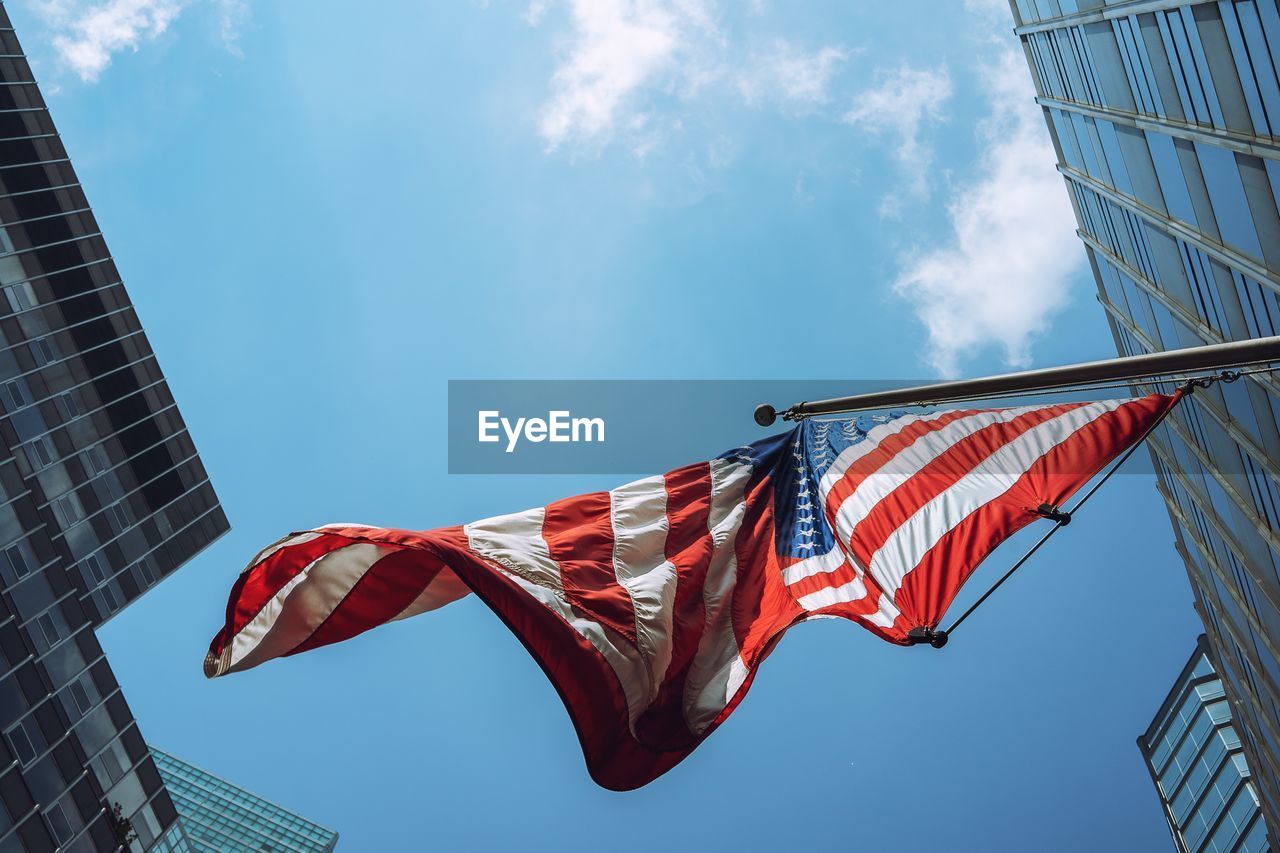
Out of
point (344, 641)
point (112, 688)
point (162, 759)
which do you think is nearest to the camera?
point (344, 641)

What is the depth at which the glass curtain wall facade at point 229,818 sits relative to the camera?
69875mm

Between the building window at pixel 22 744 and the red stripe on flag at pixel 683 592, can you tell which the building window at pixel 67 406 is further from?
the red stripe on flag at pixel 683 592

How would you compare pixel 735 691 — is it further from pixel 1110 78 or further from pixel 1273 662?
pixel 1273 662

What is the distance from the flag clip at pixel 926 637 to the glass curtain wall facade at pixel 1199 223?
12.0m

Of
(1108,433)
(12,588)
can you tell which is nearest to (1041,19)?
(1108,433)

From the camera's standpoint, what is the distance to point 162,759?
81.0 metres

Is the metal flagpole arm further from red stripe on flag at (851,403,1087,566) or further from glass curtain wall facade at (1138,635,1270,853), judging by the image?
glass curtain wall facade at (1138,635,1270,853)

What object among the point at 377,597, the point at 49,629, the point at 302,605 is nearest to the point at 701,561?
the point at 377,597

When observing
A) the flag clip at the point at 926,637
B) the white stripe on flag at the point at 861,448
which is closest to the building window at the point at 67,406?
the white stripe on flag at the point at 861,448

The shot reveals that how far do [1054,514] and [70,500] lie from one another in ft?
154

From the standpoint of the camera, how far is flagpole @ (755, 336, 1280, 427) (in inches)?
248

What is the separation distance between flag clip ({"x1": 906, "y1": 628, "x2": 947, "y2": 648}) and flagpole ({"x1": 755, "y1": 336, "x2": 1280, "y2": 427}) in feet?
6.58

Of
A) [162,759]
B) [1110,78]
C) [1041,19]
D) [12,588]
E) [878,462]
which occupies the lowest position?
[162,759]

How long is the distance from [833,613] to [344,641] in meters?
6.00
